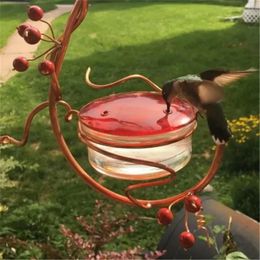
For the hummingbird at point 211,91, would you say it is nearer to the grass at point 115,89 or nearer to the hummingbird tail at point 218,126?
the hummingbird tail at point 218,126

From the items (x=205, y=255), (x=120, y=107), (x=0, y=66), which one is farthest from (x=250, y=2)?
(x=120, y=107)

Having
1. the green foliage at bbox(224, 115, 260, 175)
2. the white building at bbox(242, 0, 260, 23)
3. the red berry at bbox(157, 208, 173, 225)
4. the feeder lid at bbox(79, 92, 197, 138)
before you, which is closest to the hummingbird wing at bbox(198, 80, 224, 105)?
the feeder lid at bbox(79, 92, 197, 138)

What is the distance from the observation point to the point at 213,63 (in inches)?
240

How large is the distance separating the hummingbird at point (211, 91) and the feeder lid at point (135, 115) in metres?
0.07

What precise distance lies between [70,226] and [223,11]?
27.2 feet

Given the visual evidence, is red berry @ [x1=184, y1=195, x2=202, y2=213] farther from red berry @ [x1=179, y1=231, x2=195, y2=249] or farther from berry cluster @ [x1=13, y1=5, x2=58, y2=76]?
berry cluster @ [x1=13, y1=5, x2=58, y2=76]

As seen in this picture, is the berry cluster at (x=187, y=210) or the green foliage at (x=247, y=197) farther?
the green foliage at (x=247, y=197)

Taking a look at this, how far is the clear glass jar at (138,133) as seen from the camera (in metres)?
0.92

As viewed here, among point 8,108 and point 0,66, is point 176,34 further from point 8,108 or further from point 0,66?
point 8,108

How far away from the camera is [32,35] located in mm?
860

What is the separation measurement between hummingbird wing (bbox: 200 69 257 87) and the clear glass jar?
11 cm

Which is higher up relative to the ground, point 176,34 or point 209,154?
point 209,154

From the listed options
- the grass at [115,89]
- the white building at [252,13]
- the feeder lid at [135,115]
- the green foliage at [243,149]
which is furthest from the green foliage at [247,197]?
the white building at [252,13]

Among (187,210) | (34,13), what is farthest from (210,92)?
(34,13)
